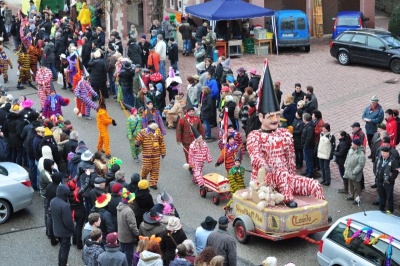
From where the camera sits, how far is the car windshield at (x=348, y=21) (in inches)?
1288

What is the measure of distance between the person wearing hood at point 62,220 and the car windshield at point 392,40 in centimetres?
1689

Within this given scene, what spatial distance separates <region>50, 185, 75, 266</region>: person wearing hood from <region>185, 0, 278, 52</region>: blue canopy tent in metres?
17.0

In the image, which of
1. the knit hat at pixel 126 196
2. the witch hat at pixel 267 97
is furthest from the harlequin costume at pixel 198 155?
the knit hat at pixel 126 196

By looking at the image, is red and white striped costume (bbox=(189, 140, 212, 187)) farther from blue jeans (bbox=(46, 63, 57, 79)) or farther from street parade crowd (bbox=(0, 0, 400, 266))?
blue jeans (bbox=(46, 63, 57, 79))

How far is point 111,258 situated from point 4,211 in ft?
18.1

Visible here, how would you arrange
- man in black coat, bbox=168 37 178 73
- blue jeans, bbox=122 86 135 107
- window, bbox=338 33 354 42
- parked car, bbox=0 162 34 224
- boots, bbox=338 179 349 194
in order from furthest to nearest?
1. window, bbox=338 33 354 42
2. man in black coat, bbox=168 37 178 73
3. blue jeans, bbox=122 86 135 107
4. boots, bbox=338 179 349 194
5. parked car, bbox=0 162 34 224

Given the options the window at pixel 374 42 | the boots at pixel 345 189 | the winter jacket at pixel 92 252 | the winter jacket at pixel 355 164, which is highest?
the window at pixel 374 42

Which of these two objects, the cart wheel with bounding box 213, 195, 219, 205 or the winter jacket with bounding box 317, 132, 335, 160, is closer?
the cart wheel with bounding box 213, 195, 219, 205

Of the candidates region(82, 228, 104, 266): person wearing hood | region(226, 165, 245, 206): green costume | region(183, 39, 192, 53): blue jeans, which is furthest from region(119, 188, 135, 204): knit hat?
region(183, 39, 192, 53): blue jeans

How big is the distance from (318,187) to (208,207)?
9.65 ft

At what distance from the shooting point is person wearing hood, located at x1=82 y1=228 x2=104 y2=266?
12695mm

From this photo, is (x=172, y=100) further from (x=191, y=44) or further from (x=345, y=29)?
(x=345, y=29)

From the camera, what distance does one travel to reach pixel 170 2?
120 feet

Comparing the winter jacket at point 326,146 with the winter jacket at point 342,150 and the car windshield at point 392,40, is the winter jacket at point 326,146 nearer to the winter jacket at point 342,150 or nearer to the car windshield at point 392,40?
the winter jacket at point 342,150
